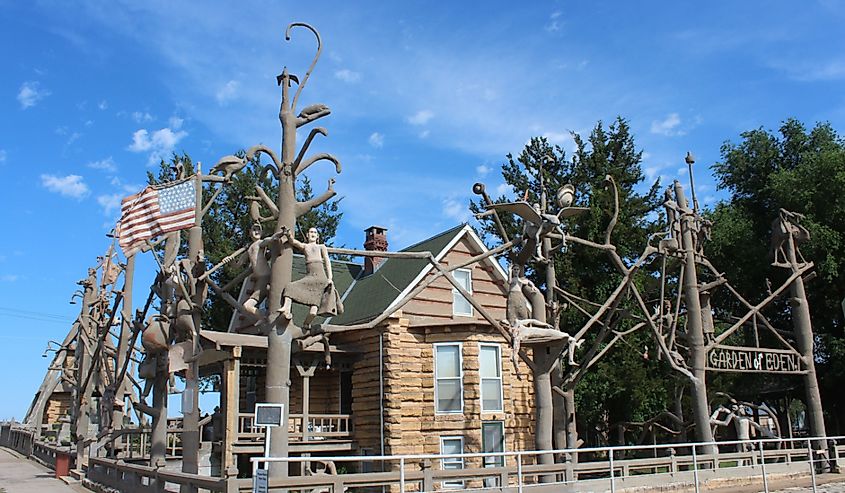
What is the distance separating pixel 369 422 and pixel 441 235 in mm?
7583

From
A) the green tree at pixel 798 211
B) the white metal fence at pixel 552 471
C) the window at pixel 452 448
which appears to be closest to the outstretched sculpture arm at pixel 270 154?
the white metal fence at pixel 552 471

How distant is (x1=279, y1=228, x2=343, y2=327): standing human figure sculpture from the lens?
34.6ft

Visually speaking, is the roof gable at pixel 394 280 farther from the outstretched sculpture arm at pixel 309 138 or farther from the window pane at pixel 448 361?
the outstretched sculpture arm at pixel 309 138

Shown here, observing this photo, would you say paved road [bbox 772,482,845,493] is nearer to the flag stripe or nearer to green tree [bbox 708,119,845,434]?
green tree [bbox 708,119,845,434]

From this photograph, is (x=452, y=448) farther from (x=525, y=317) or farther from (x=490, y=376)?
(x=525, y=317)

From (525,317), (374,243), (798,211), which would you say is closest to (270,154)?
(525,317)

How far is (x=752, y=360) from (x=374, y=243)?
48.9 ft

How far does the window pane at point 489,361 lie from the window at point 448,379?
0.76 metres

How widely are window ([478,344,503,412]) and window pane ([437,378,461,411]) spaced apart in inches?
32.4

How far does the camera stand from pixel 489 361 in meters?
22.7

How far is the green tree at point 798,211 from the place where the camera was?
28.7 m

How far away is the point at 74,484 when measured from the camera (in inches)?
745

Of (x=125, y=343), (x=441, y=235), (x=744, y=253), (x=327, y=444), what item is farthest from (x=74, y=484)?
(x=744, y=253)

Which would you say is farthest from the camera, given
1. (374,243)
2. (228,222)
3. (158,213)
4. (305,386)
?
(228,222)
